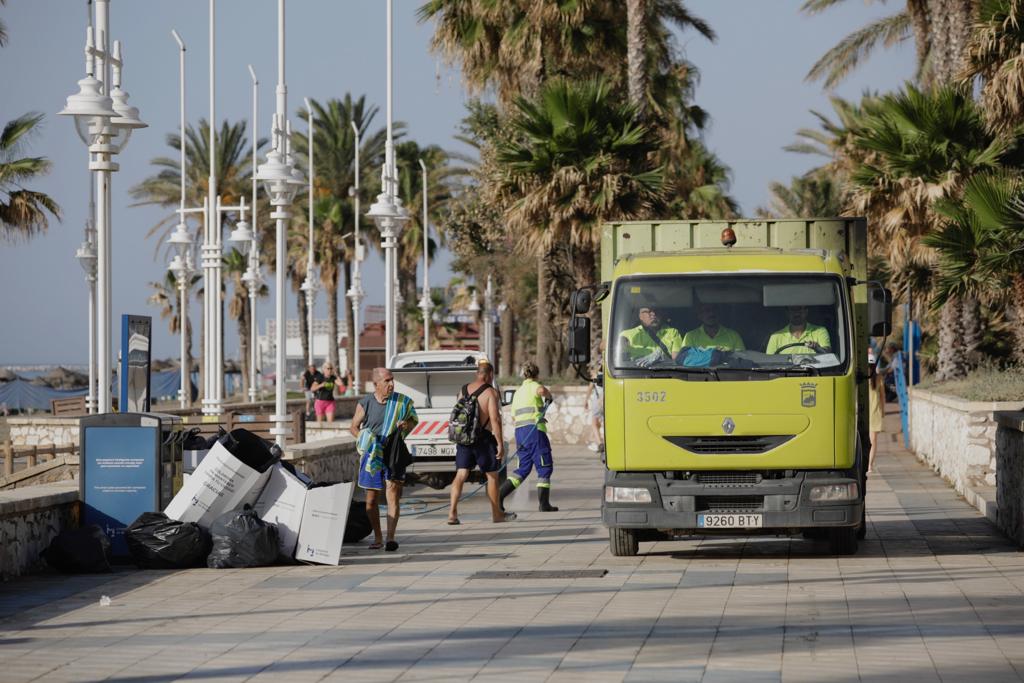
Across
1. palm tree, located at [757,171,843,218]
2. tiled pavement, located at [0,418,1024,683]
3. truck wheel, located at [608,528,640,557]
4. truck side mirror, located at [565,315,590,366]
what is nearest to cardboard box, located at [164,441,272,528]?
tiled pavement, located at [0,418,1024,683]

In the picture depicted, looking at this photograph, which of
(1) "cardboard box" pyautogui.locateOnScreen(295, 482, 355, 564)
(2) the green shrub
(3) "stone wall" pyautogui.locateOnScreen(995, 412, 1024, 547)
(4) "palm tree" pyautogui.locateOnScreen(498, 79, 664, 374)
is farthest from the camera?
(4) "palm tree" pyautogui.locateOnScreen(498, 79, 664, 374)

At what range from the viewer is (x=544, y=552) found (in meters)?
13.8

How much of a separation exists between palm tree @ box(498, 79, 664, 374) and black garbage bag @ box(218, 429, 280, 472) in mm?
17766

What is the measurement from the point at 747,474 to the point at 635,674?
503cm

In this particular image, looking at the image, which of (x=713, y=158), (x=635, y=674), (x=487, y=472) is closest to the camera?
(x=635, y=674)

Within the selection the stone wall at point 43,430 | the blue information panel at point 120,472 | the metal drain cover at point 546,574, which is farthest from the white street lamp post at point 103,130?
the stone wall at point 43,430

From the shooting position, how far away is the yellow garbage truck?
40.6ft

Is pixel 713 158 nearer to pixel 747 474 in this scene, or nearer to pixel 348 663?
pixel 747 474

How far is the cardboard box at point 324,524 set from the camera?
12773mm

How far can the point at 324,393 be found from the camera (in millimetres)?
Answer: 35062

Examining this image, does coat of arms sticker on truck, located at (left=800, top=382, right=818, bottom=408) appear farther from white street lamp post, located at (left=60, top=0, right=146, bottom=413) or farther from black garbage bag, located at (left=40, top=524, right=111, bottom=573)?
white street lamp post, located at (left=60, top=0, right=146, bottom=413)

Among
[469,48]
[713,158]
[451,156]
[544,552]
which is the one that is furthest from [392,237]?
[451,156]

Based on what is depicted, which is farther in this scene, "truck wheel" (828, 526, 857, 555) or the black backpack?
the black backpack

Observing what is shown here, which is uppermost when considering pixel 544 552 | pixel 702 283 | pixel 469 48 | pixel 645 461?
pixel 469 48
